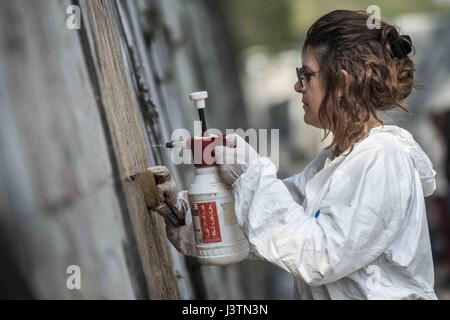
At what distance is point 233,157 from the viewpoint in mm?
2271

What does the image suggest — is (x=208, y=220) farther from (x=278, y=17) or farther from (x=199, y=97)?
(x=278, y=17)

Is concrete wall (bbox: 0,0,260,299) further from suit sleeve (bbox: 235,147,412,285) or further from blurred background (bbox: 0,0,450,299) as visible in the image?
suit sleeve (bbox: 235,147,412,285)

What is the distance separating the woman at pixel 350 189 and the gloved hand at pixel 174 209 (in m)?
0.37

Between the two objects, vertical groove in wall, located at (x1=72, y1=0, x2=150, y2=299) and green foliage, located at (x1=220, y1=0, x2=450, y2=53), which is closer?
vertical groove in wall, located at (x1=72, y1=0, x2=150, y2=299)

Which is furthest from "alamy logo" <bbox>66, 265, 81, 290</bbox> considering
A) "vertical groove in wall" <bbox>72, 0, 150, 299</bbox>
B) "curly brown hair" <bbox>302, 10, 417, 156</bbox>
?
"curly brown hair" <bbox>302, 10, 417, 156</bbox>

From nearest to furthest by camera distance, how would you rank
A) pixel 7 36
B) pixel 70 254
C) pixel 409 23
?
pixel 7 36, pixel 70 254, pixel 409 23

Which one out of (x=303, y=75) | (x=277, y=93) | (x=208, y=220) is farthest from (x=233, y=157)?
(x=277, y=93)

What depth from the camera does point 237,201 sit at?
2.22 metres

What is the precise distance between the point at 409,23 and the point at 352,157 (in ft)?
31.3

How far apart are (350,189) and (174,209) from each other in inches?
32.8

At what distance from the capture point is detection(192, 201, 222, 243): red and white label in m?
2.31
